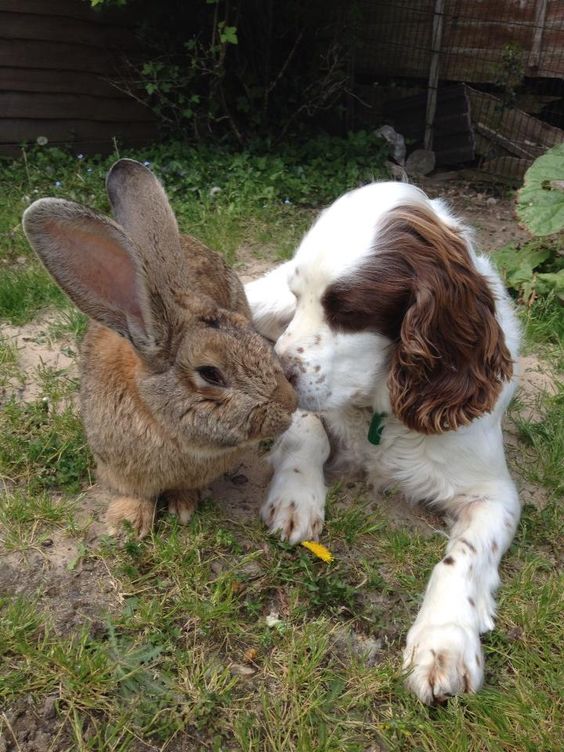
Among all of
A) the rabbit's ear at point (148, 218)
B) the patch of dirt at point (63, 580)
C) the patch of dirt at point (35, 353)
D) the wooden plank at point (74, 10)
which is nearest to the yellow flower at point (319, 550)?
the patch of dirt at point (63, 580)

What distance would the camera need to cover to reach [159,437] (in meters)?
2.38

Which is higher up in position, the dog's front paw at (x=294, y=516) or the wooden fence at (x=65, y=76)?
the wooden fence at (x=65, y=76)

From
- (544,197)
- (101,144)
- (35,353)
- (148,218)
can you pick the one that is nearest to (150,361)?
(148,218)

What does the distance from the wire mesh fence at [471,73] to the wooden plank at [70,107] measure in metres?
2.88

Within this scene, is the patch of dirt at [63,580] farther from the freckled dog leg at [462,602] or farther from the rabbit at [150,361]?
the freckled dog leg at [462,602]

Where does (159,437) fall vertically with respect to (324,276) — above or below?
below

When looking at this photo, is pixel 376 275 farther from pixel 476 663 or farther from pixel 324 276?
pixel 476 663

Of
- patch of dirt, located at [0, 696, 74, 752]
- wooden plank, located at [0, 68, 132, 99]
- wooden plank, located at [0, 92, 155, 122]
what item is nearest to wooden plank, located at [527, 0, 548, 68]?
wooden plank, located at [0, 92, 155, 122]

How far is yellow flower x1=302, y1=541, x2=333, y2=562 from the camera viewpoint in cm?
249

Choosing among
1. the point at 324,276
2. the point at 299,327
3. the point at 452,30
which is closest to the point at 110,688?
the point at 299,327

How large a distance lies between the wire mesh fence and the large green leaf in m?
3.50

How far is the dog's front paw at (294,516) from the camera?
8.42ft

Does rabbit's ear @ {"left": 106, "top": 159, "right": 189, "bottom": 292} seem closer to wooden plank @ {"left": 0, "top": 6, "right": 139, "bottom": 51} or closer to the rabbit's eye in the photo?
the rabbit's eye

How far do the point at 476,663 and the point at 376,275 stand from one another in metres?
1.37
